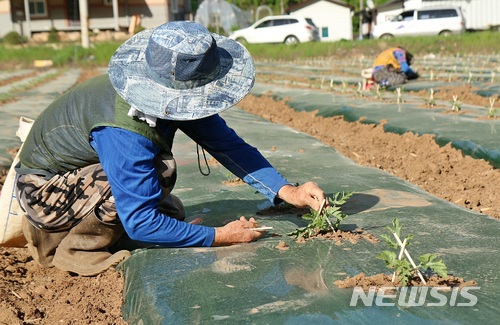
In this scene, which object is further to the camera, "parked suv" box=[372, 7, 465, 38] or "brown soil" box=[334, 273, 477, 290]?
"parked suv" box=[372, 7, 465, 38]

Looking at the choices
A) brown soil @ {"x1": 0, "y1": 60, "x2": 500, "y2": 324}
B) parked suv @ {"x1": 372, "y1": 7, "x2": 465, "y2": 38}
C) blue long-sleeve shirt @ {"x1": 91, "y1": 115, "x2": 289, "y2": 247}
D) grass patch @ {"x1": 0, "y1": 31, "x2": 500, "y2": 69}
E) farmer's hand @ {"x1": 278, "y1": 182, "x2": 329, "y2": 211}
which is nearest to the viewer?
blue long-sleeve shirt @ {"x1": 91, "y1": 115, "x2": 289, "y2": 247}

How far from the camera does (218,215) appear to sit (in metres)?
3.30

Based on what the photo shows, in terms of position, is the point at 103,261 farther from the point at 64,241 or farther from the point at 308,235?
the point at 308,235

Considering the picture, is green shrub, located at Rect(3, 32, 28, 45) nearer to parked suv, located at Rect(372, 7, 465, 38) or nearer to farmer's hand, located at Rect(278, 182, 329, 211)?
parked suv, located at Rect(372, 7, 465, 38)

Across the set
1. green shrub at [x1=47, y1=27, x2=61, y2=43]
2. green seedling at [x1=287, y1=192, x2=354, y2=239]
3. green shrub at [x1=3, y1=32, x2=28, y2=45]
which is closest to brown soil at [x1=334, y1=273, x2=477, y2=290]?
green seedling at [x1=287, y1=192, x2=354, y2=239]

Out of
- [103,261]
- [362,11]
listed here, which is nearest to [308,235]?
[103,261]

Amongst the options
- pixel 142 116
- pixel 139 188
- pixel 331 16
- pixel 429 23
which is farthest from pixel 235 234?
pixel 331 16

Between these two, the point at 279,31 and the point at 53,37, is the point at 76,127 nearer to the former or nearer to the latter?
the point at 279,31

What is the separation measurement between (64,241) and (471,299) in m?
1.71

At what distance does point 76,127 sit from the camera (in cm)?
263

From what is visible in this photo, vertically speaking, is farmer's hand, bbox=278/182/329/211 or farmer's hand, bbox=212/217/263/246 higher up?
farmer's hand, bbox=278/182/329/211

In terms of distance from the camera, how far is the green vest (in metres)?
2.47

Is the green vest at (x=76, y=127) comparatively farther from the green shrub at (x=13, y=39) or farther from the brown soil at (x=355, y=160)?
the green shrub at (x=13, y=39)

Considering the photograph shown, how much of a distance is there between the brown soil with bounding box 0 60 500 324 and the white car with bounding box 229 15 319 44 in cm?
1720
